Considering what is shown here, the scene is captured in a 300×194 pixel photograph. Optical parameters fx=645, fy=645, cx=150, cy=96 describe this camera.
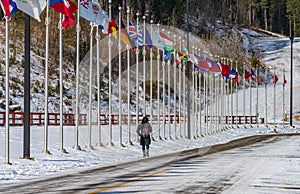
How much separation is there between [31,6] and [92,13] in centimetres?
808

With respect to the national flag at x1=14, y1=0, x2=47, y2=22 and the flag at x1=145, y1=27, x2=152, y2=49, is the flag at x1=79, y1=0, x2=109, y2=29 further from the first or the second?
the flag at x1=145, y1=27, x2=152, y2=49

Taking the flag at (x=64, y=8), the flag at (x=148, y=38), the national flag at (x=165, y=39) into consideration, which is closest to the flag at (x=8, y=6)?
the flag at (x=64, y=8)

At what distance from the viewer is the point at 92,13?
32125 mm

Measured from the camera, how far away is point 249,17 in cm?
18938

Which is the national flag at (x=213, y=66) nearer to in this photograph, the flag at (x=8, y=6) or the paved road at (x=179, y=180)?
the paved road at (x=179, y=180)

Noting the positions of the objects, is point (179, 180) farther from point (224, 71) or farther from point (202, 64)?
point (224, 71)

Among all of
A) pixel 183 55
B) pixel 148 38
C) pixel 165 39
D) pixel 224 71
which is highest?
pixel 165 39

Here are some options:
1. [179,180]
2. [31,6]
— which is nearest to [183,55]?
[31,6]

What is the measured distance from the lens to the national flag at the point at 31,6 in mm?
23661

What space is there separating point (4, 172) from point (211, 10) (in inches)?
6384

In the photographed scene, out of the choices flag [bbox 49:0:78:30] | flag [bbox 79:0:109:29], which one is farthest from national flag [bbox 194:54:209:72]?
flag [bbox 49:0:78:30]

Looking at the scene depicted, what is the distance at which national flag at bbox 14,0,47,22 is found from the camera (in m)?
23.7

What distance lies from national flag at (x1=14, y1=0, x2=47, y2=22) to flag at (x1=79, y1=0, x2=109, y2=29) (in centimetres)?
630

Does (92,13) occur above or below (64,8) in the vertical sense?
above
